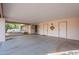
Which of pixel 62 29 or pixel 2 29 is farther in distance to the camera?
pixel 62 29

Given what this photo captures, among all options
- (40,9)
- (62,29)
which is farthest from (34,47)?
(62,29)

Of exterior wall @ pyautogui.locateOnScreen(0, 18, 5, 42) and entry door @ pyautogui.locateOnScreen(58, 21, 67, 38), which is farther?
entry door @ pyautogui.locateOnScreen(58, 21, 67, 38)

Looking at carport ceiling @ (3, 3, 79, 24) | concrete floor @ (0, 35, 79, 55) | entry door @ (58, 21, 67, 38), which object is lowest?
concrete floor @ (0, 35, 79, 55)

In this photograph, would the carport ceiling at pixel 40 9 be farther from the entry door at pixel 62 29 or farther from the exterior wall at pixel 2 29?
the entry door at pixel 62 29

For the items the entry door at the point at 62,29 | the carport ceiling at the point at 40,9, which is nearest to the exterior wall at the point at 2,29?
the carport ceiling at the point at 40,9

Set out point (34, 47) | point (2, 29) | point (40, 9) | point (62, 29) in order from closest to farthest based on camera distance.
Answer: point (34, 47) → point (40, 9) → point (2, 29) → point (62, 29)

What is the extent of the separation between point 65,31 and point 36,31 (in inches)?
530

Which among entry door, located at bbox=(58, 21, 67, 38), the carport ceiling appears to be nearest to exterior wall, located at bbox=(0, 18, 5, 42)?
the carport ceiling

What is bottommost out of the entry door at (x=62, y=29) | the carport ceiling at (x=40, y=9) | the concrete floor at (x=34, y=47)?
the concrete floor at (x=34, y=47)

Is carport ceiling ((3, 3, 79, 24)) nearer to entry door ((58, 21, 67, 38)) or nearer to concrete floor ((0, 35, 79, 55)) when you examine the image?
concrete floor ((0, 35, 79, 55))

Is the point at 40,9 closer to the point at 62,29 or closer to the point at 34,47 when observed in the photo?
the point at 34,47

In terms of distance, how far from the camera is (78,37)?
10844 millimetres
